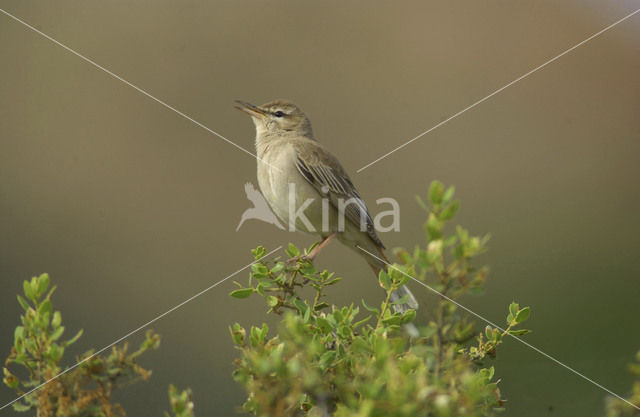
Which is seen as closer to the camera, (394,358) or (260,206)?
(394,358)

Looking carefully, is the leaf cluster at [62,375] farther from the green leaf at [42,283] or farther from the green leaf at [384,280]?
the green leaf at [384,280]

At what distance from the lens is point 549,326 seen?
5711 millimetres

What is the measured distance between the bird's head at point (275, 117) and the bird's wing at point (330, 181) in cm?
33

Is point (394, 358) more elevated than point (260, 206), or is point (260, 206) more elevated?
point (260, 206)

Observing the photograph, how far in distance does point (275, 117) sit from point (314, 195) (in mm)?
876

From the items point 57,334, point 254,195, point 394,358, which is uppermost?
point 254,195

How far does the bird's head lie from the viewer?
17.9ft

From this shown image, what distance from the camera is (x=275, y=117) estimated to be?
5.49 meters

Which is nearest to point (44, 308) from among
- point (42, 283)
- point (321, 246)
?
point (42, 283)

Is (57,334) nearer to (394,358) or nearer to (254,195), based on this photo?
(394,358)

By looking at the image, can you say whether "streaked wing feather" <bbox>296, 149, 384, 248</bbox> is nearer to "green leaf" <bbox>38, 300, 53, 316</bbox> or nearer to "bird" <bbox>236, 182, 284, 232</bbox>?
"bird" <bbox>236, 182, 284, 232</bbox>

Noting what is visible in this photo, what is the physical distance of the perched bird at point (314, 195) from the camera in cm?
488

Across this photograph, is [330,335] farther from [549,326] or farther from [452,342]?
[549,326]

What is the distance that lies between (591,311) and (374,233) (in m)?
2.14
